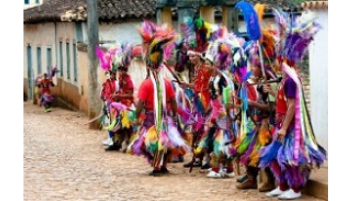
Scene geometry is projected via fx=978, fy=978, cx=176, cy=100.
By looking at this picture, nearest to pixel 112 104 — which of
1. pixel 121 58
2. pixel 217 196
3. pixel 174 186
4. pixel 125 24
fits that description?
pixel 121 58

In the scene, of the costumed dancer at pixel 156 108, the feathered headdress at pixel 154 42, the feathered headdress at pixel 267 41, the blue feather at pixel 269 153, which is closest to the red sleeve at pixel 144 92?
the costumed dancer at pixel 156 108

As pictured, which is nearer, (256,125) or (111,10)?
(256,125)

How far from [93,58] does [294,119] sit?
43.0 ft

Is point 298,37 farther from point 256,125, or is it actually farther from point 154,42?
point 154,42

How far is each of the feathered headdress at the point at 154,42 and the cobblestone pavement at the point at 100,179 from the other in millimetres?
1640

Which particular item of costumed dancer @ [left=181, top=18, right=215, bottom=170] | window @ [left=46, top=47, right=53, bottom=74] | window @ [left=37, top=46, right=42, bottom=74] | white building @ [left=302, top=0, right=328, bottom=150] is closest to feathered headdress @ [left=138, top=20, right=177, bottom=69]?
costumed dancer @ [left=181, top=18, right=215, bottom=170]

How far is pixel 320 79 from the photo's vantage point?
13.6m

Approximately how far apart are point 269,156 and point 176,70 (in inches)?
188

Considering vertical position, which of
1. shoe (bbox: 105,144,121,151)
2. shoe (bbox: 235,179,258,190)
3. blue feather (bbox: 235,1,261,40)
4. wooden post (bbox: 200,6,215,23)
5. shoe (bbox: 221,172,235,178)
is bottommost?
shoe (bbox: 105,144,121,151)

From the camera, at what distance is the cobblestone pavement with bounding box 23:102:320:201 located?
12071 mm

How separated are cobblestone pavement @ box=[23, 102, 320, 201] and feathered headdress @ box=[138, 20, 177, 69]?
164 centimetres

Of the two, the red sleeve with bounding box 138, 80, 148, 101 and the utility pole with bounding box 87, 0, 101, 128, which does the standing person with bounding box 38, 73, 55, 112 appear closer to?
the utility pole with bounding box 87, 0, 101, 128

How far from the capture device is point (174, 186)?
12797 mm

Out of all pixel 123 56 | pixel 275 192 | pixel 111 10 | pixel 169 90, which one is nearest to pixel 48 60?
pixel 111 10
